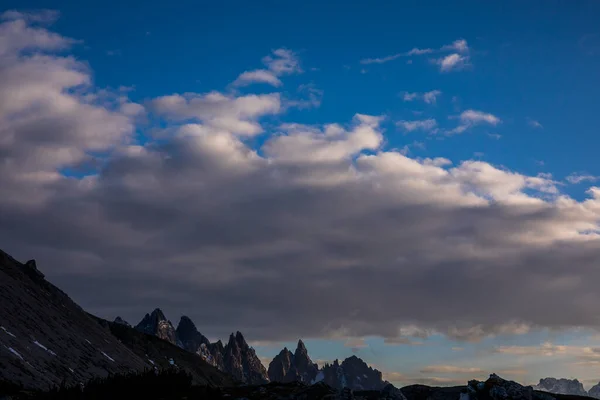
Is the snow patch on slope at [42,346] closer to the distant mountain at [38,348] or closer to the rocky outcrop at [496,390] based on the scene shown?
the distant mountain at [38,348]

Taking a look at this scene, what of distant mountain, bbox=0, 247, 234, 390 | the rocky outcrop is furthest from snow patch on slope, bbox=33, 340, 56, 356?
the rocky outcrop

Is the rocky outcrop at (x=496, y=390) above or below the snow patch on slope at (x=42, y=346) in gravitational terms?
below

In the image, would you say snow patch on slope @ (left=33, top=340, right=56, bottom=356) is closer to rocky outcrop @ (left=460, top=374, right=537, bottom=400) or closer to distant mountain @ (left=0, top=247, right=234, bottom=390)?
distant mountain @ (left=0, top=247, right=234, bottom=390)

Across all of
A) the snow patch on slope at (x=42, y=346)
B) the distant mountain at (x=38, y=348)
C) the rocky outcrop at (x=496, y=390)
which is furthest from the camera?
the snow patch on slope at (x=42, y=346)

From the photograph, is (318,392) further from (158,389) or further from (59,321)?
(59,321)

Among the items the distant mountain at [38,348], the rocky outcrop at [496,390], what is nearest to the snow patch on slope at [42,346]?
the distant mountain at [38,348]

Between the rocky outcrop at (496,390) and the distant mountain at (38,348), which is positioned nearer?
the rocky outcrop at (496,390)

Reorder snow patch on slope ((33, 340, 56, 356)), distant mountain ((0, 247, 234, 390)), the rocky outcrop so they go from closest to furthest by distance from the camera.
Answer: the rocky outcrop → distant mountain ((0, 247, 234, 390)) → snow patch on slope ((33, 340, 56, 356))

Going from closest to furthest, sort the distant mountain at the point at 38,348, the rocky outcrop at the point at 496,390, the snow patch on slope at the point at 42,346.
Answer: the rocky outcrop at the point at 496,390 < the distant mountain at the point at 38,348 < the snow patch on slope at the point at 42,346

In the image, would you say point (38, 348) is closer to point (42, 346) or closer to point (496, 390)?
point (42, 346)

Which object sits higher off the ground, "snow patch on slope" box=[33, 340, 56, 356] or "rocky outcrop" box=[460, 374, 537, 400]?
"snow patch on slope" box=[33, 340, 56, 356]

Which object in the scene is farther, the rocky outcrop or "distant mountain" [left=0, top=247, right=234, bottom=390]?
"distant mountain" [left=0, top=247, right=234, bottom=390]

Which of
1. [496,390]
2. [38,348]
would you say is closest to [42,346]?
[38,348]

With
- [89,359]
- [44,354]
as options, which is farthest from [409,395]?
[89,359]
